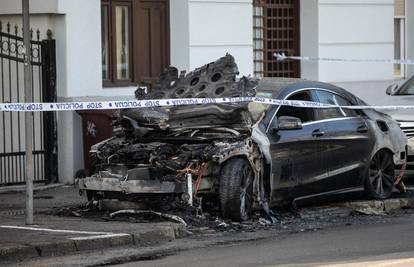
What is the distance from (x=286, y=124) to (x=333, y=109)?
1239 mm

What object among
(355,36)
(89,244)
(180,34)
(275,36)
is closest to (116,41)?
(180,34)

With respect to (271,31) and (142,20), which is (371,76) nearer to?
(271,31)

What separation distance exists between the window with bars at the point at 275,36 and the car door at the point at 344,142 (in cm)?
627

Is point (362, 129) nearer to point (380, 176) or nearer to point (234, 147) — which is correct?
point (380, 176)

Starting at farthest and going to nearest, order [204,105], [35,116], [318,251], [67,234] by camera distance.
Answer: [35,116] → [204,105] → [67,234] → [318,251]

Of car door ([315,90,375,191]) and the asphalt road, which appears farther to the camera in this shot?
car door ([315,90,375,191])

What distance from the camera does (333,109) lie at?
12.0m

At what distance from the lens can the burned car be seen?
34.3 ft

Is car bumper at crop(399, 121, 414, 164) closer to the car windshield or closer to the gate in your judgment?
the car windshield

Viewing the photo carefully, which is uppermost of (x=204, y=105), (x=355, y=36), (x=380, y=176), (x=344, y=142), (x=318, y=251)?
(x=355, y=36)

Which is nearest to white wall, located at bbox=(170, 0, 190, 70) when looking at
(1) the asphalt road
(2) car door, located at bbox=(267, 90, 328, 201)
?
(2) car door, located at bbox=(267, 90, 328, 201)

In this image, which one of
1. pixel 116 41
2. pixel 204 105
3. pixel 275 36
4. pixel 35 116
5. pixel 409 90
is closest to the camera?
pixel 204 105

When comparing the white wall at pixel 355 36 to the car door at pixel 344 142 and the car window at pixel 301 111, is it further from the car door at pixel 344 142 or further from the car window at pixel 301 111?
the car window at pixel 301 111

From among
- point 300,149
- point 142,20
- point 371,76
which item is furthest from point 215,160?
point 371,76
